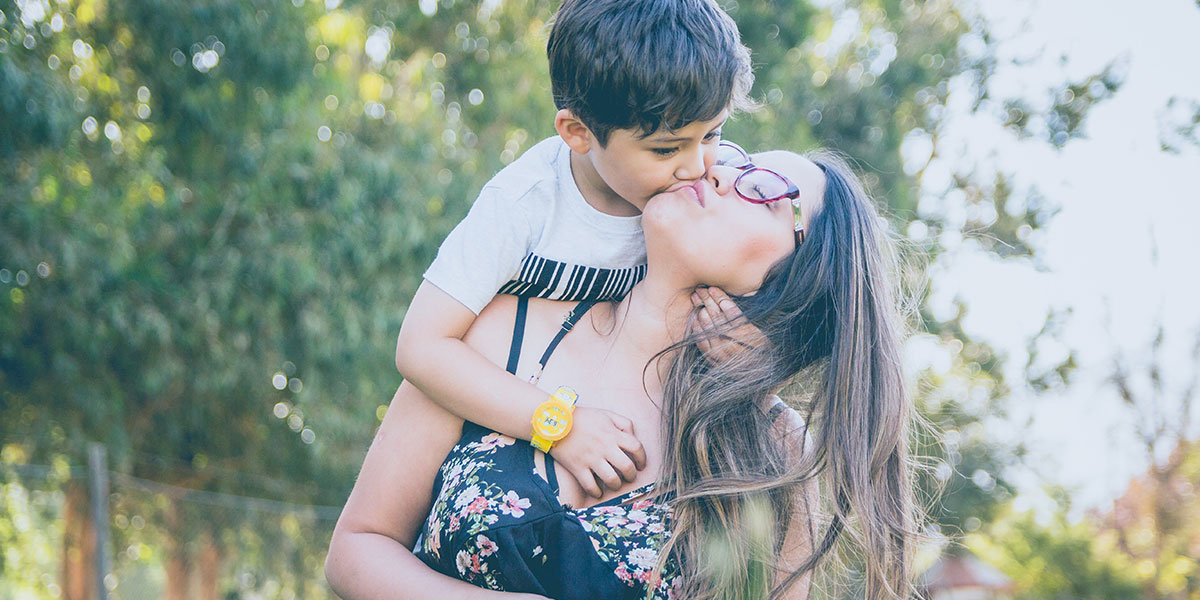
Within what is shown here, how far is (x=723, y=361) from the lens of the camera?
6.47ft

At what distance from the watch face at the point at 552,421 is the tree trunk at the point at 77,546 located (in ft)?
Result: 17.2

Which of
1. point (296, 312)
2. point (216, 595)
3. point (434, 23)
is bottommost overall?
point (216, 595)

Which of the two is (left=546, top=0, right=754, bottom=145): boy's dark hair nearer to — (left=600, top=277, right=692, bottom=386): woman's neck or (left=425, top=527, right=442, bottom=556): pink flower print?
(left=600, top=277, right=692, bottom=386): woman's neck

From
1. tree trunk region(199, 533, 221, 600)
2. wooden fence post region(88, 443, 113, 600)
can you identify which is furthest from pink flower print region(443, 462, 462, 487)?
tree trunk region(199, 533, 221, 600)

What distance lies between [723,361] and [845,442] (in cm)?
27

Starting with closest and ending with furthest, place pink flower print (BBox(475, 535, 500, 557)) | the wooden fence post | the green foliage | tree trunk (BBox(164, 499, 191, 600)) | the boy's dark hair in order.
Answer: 1. pink flower print (BBox(475, 535, 500, 557))
2. the boy's dark hair
3. the wooden fence post
4. tree trunk (BBox(164, 499, 191, 600))
5. the green foliage

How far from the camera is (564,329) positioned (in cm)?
199

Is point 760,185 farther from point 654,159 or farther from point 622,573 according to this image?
point 622,573

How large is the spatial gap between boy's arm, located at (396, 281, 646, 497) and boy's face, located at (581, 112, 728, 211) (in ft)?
1.23

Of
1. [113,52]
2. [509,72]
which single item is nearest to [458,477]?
[113,52]

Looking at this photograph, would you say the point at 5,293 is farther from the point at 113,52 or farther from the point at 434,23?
the point at 434,23

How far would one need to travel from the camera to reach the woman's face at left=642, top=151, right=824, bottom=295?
1.86 meters

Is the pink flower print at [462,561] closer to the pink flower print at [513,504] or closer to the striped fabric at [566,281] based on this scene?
the pink flower print at [513,504]

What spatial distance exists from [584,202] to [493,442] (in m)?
0.48
